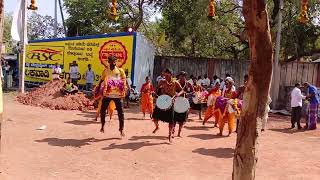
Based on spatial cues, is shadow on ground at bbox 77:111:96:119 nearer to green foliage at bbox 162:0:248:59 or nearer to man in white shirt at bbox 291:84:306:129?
man in white shirt at bbox 291:84:306:129

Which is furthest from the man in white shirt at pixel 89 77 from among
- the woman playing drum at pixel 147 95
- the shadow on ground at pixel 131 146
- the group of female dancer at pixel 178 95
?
the shadow on ground at pixel 131 146

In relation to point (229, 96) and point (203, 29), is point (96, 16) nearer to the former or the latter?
point (203, 29)

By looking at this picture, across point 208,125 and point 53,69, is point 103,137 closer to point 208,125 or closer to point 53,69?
point 208,125

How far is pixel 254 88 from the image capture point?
12.5 feet

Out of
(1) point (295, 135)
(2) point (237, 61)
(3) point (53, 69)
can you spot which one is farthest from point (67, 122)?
(2) point (237, 61)

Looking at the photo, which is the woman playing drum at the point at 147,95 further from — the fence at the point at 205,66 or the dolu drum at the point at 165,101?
the fence at the point at 205,66

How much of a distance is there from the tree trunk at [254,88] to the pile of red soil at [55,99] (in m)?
11.9

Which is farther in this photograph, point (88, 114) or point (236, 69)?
point (236, 69)

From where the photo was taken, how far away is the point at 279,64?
1898 centimetres

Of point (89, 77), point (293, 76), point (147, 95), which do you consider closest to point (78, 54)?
point (89, 77)

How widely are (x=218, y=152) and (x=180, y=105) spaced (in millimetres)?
1291

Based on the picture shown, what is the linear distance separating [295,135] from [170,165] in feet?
19.8

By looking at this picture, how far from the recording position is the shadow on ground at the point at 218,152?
29.5ft

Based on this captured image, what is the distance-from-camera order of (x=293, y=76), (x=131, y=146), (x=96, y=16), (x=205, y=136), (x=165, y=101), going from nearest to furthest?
(x=131, y=146), (x=165, y=101), (x=205, y=136), (x=293, y=76), (x=96, y=16)
